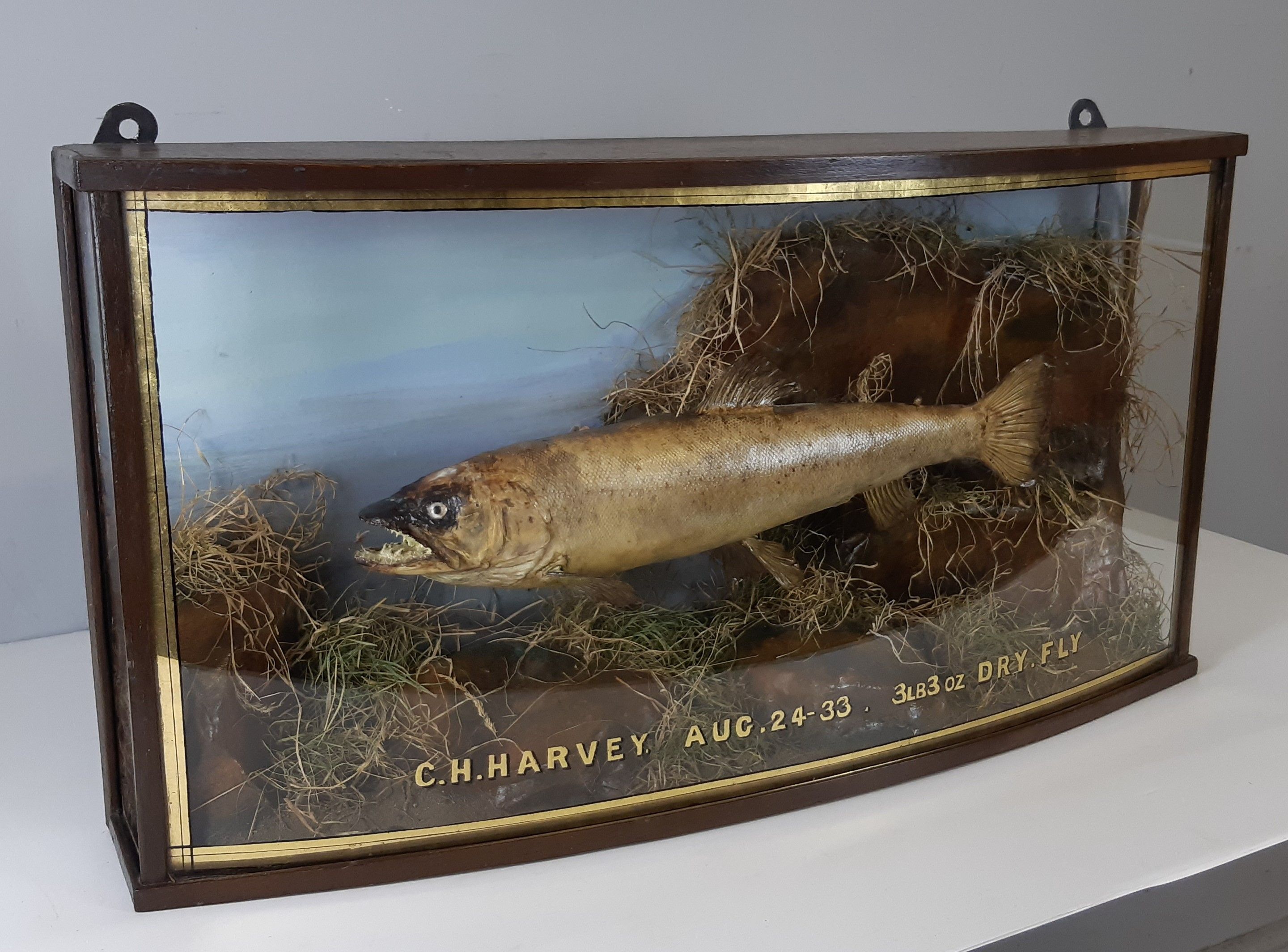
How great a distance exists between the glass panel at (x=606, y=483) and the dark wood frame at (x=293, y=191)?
0.02 meters

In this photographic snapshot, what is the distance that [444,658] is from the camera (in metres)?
1.05

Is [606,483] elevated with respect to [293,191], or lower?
lower

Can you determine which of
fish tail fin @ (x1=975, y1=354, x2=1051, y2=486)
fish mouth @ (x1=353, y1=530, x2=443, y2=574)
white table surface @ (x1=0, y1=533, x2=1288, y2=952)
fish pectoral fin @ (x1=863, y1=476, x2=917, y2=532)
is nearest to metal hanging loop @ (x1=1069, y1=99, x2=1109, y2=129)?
fish tail fin @ (x1=975, y1=354, x2=1051, y2=486)

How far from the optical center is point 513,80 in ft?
5.43

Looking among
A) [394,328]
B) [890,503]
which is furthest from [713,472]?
[394,328]

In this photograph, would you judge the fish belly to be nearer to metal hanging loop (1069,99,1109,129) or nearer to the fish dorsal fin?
the fish dorsal fin

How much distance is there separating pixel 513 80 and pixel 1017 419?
820 mm

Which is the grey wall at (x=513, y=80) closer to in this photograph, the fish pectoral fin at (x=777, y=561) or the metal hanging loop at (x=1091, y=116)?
the metal hanging loop at (x=1091, y=116)

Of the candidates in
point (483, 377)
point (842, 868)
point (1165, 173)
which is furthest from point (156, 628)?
point (1165, 173)

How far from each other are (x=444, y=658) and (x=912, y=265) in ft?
1.74

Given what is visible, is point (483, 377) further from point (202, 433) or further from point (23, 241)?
point (23, 241)

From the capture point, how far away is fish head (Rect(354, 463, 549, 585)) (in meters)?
1.01

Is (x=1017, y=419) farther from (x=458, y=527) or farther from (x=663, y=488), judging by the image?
(x=458, y=527)

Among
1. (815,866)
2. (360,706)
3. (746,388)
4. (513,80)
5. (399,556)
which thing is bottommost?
(815,866)
